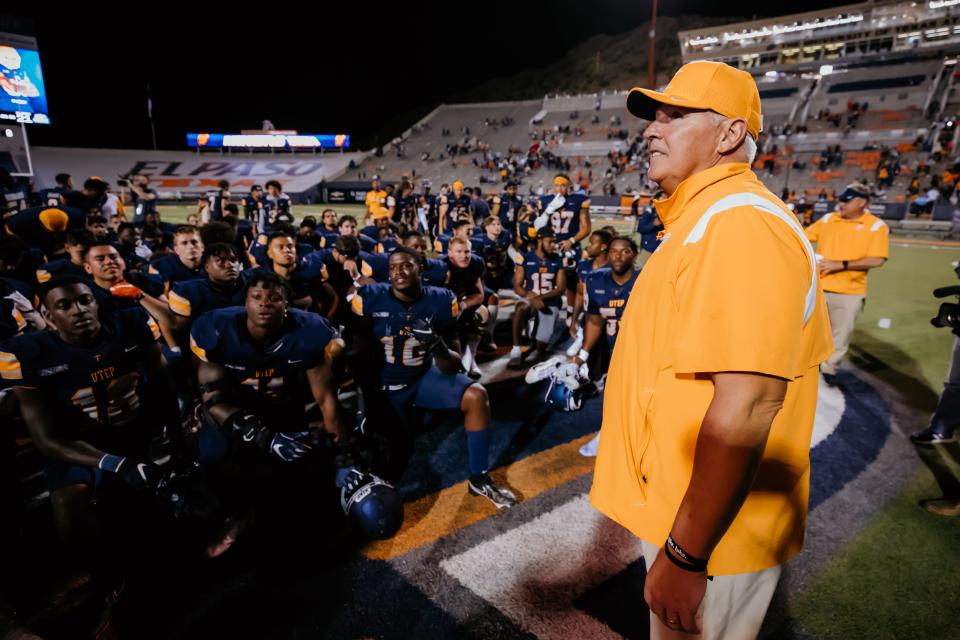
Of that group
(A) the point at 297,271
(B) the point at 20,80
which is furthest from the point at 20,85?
(A) the point at 297,271

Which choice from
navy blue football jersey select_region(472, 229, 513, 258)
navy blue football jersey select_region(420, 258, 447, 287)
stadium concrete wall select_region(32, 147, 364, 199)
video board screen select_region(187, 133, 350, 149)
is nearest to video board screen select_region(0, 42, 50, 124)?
stadium concrete wall select_region(32, 147, 364, 199)

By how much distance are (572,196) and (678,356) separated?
7881 mm

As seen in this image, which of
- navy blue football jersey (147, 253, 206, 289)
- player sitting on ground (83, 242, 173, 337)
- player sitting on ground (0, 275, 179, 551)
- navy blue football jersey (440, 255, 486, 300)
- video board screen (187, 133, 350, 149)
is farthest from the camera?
video board screen (187, 133, 350, 149)

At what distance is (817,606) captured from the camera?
2584 mm

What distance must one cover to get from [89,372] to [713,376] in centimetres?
358

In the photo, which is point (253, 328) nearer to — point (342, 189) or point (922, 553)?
point (922, 553)

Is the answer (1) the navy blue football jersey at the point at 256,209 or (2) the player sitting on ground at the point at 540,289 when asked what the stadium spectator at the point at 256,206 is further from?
(2) the player sitting on ground at the point at 540,289

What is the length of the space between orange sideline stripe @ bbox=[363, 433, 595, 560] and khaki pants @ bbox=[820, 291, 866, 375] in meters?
3.46

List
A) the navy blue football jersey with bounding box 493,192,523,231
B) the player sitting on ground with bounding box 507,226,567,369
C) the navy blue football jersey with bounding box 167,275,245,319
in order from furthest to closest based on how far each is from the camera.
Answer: the navy blue football jersey with bounding box 493,192,523,231
the player sitting on ground with bounding box 507,226,567,369
the navy blue football jersey with bounding box 167,275,245,319

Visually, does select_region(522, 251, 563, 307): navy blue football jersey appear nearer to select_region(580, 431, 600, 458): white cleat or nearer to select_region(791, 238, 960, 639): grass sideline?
select_region(580, 431, 600, 458): white cleat

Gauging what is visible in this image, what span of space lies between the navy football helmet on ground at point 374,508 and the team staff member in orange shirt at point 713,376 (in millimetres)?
1778

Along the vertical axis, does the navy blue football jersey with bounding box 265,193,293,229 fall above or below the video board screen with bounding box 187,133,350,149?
below

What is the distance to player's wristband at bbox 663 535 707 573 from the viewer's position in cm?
115

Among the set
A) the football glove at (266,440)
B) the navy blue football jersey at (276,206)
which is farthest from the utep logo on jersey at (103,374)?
the navy blue football jersey at (276,206)
